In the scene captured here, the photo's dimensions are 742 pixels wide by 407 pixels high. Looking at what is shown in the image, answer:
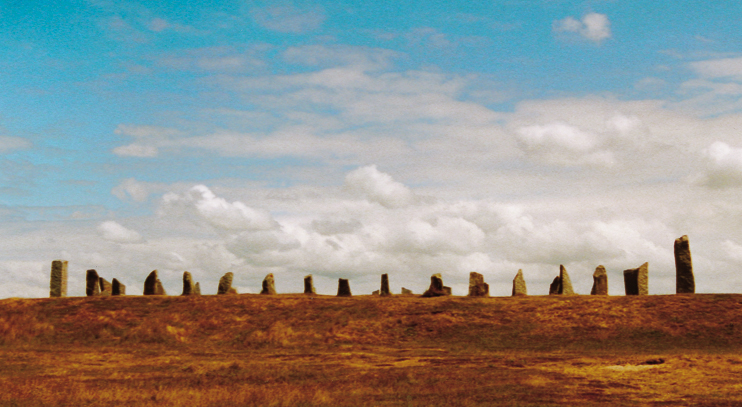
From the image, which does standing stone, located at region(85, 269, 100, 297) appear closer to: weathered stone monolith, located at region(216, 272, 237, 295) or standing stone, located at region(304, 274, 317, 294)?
weathered stone monolith, located at region(216, 272, 237, 295)

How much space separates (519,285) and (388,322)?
33.5 ft

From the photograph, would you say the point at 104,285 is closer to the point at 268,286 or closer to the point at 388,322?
A: the point at 268,286

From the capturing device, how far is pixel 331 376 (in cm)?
→ 2328

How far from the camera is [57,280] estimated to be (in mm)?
44531

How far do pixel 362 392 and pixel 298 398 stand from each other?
229 cm

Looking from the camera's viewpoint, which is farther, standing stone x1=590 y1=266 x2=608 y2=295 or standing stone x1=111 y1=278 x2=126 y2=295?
standing stone x1=111 y1=278 x2=126 y2=295

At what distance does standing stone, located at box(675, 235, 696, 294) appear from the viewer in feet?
124

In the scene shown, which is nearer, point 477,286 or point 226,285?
point 477,286

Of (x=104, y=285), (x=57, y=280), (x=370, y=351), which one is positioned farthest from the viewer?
(x=104, y=285)

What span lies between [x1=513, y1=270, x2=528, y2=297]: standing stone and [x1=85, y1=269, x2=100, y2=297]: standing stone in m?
28.0

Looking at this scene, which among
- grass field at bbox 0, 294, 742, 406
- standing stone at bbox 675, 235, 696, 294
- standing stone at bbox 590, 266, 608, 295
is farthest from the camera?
standing stone at bbox 590, 266, 608, 295

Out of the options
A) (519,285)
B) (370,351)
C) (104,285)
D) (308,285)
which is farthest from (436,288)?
(104,285)

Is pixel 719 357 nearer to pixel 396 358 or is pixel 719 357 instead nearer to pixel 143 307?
pixel 396 358

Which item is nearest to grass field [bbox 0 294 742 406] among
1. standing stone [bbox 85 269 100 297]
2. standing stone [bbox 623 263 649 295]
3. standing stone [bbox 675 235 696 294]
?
standing stone [bbox 675 235 696 294]
